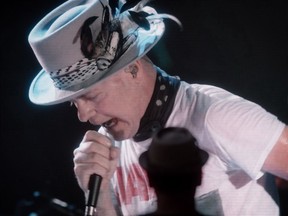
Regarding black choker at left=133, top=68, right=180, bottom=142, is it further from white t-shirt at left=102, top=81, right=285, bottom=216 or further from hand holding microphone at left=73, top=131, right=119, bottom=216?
hand holding microphone at left=73, top=131, right=119, bottom=216

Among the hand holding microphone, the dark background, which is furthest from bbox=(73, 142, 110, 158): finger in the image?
the dark background

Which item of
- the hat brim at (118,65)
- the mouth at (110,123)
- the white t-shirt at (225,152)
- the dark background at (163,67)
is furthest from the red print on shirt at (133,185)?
the dark background at (163,67)

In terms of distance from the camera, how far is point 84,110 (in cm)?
91

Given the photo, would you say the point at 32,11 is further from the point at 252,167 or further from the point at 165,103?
the point at 252,167

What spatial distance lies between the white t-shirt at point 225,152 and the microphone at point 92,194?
0.74ft

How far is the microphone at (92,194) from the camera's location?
0.64 meters

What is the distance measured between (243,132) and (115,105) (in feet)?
0.91

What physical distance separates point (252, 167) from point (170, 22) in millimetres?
582

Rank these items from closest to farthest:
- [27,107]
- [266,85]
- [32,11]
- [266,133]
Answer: [266,133] → [266,85] → [32,11] → [27,107]

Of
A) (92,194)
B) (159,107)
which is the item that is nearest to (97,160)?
(92,194)

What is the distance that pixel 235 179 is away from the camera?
0.89 m

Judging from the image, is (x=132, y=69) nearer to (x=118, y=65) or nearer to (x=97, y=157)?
(x=118, y=65)

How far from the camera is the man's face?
917mm

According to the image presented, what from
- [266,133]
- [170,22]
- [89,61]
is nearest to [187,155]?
[266,133]
